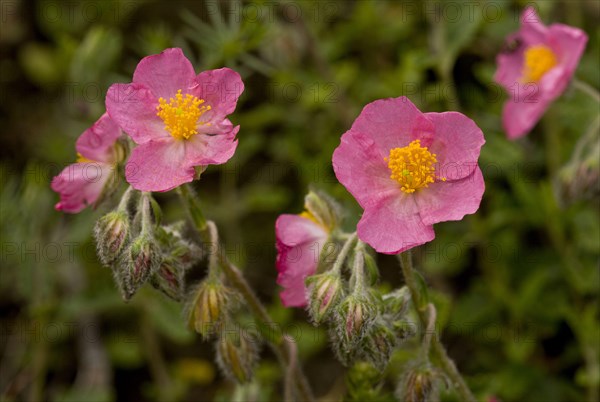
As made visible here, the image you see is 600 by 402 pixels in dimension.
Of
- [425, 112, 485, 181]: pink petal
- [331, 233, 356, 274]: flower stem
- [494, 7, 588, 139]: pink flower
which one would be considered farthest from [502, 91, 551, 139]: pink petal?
[331, 233, 356, 274]: flower stem

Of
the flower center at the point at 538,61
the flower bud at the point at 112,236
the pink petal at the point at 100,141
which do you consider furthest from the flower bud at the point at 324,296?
the flower center at the point at 538,61

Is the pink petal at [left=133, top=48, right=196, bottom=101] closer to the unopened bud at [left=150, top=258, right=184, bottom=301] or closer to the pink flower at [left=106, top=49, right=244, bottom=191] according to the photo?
the pink flower at [left=106, top=49, right=244, bottom=191]

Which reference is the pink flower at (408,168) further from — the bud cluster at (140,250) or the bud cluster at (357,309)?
the bud cluster at (140,250)

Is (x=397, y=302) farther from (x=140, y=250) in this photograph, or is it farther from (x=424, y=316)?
(x=140, y=250)

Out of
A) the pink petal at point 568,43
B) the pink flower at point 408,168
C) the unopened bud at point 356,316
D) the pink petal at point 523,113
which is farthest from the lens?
the pink petal at point 523,113

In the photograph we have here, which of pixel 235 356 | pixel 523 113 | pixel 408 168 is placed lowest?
pixel 235 356

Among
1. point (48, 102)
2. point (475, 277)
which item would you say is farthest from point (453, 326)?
point (48, 102)

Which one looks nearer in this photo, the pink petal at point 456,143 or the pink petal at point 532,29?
the pink petal at point 456,143

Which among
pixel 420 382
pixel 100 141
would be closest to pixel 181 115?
pixel 100 141
